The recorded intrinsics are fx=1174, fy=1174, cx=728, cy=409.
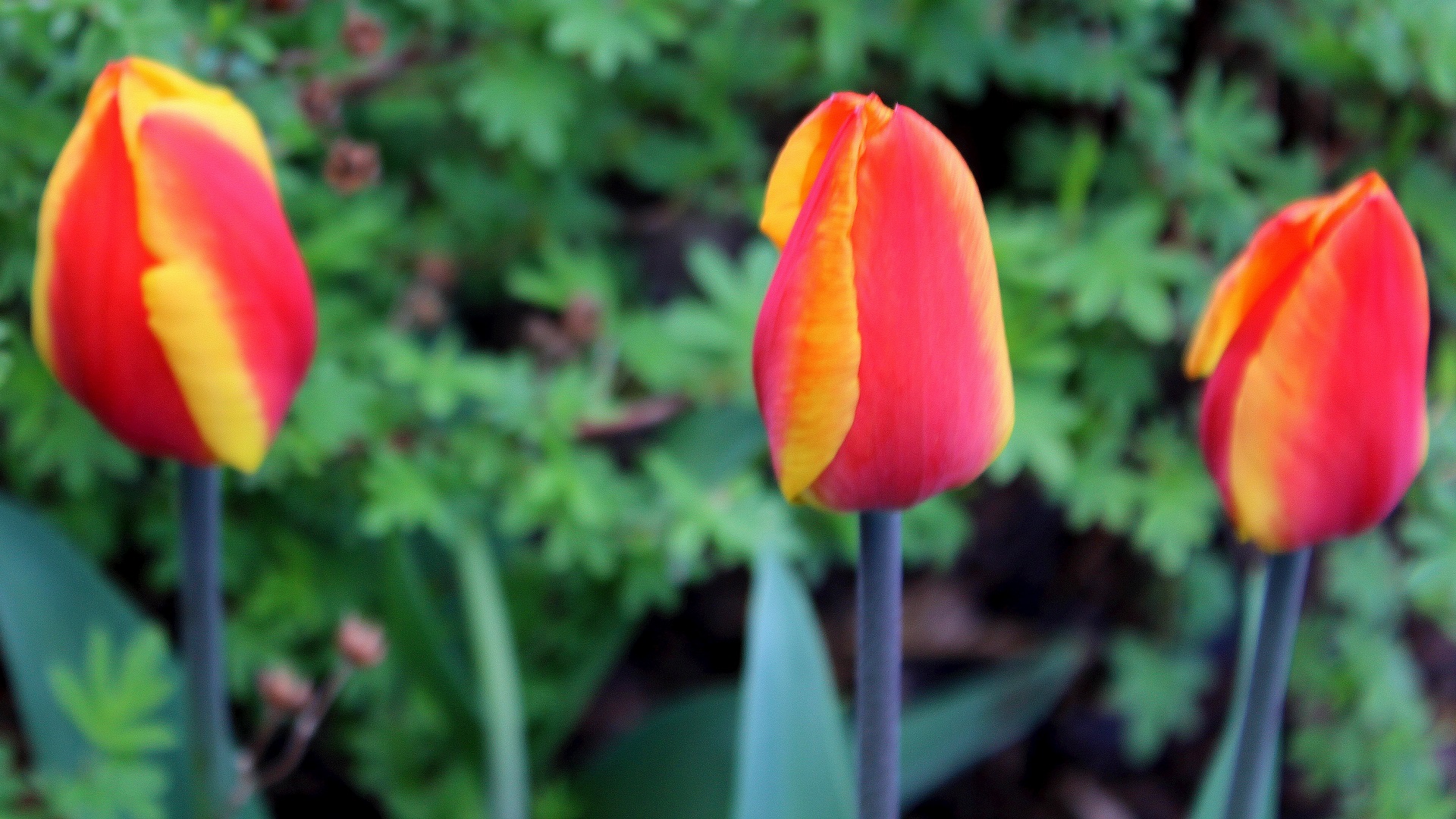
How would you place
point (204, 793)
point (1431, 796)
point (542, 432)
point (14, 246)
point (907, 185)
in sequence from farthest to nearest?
point (1431, 796) < point (542, 432) < point (14, 246) < point (204, 793) < point (907, 185)

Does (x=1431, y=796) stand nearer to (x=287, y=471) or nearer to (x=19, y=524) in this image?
(x=287, y=471)

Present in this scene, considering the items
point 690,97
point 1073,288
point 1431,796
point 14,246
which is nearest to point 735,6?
point 690,97

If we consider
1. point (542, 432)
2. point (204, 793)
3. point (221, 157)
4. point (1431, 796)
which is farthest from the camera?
point (1431, 796)

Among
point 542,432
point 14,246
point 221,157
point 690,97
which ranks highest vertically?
point 221,157

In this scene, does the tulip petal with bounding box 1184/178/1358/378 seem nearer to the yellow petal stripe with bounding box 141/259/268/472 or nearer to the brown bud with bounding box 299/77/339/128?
the yellow petal stripe with bounding box 141/259/268/472

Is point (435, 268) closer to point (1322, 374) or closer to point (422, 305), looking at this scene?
point (422, 305)

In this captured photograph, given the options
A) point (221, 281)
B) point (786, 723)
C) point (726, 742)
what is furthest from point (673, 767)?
point (221, 281)
